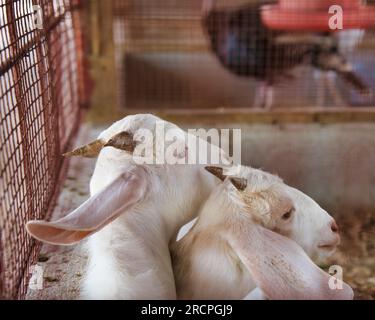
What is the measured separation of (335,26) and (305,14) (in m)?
0.19

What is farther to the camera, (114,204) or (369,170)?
(369,170)

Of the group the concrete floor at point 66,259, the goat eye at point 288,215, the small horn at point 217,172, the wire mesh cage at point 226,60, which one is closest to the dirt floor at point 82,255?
the concrete floor at point 66,259

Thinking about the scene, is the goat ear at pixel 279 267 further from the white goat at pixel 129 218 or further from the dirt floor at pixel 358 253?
the dirt floor at pixel 358 253

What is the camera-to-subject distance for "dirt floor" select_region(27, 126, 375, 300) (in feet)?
5.48

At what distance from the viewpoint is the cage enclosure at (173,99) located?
1.67 metres

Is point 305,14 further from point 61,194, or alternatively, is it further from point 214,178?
point 214,178

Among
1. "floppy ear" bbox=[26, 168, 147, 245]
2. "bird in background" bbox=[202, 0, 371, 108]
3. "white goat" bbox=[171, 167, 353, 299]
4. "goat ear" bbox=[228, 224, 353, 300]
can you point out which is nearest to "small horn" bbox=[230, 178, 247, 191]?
"white goat" bbox=[171, 167, 353, 299]

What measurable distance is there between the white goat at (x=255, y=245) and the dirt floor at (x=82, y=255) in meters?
0.30

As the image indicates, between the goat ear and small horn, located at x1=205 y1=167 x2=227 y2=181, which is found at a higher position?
small horn, located at x1=205 y1=167 x2=227 y2=181

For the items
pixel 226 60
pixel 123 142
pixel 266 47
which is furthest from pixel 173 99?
pixel 123 142

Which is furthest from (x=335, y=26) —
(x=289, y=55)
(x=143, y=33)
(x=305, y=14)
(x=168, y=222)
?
(x=168, y=222)

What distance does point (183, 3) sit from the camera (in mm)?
5418

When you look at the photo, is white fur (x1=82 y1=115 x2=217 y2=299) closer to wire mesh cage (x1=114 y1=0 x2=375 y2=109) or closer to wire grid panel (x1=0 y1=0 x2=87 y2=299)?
wire grid panel (x1=0 y1=0 x2=87 y2=299)

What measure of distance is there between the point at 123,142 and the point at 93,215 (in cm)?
33
